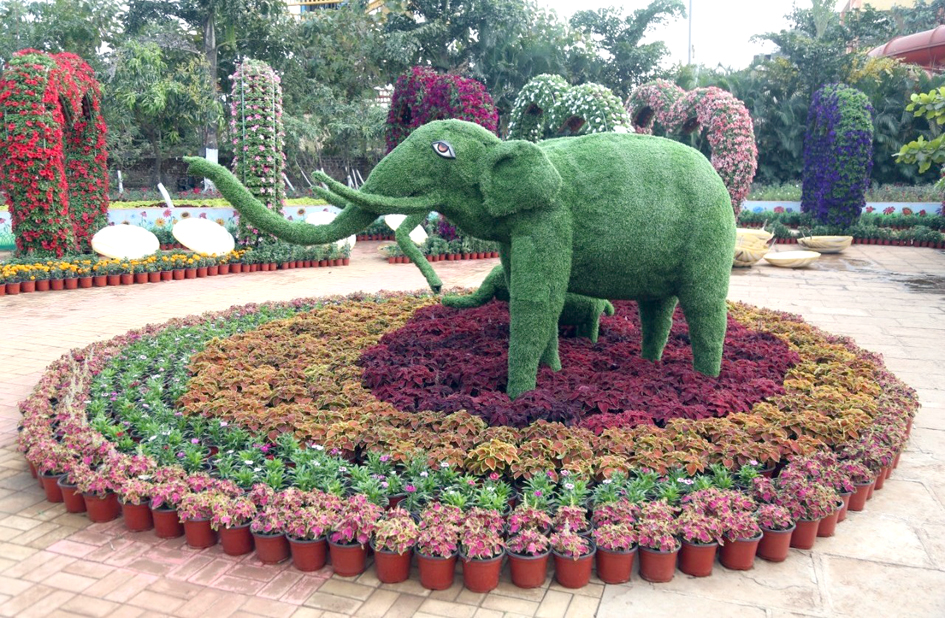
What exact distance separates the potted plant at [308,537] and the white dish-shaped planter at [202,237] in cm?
1082

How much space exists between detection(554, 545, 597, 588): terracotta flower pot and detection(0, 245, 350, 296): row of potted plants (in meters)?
10.4

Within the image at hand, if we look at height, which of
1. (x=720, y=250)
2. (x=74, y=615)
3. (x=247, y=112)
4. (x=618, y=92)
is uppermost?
(x=618, y=92)

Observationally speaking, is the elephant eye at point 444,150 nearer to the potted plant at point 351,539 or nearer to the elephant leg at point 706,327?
the elephant leg at point 706,327

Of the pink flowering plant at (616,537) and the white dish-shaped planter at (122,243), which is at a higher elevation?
the white dish-shaped planter at (122,243)

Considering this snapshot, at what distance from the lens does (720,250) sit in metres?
4.78

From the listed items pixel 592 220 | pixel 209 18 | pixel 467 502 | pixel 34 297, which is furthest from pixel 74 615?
pixel 209 18

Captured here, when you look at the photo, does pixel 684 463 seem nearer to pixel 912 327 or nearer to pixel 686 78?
pixel 912 327

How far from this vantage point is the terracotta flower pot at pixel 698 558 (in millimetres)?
3195

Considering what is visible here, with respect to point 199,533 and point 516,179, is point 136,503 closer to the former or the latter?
point 199,533

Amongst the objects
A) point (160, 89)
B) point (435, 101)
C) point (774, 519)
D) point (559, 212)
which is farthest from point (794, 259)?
point (160, 89)

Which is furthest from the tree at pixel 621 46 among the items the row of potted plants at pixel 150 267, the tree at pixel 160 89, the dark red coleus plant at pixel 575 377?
the dark red coleus plant at pixel 575 377

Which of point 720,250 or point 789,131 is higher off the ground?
point 789,131

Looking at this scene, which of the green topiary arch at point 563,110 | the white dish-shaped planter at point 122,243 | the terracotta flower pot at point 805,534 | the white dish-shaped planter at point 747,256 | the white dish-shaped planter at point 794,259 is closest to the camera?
the terracotta flower pot at point 805,534

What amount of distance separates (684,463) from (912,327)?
21.5 feet
